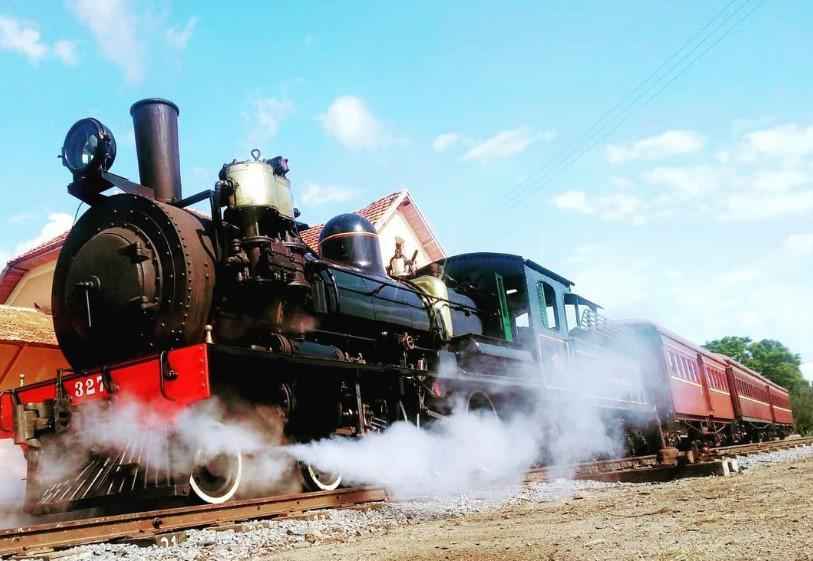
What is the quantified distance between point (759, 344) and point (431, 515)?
9012 cm

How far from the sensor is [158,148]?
6.70 metres

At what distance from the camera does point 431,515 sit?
17.4ft

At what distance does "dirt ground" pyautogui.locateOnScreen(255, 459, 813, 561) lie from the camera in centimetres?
289

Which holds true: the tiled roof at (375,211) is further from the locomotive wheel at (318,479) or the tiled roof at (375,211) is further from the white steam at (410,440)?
the locomotive wheel at (318,479)

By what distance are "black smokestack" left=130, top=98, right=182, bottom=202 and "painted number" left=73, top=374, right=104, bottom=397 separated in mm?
1790

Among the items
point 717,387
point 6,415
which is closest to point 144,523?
point 6,415

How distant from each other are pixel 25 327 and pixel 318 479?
22.8 ft

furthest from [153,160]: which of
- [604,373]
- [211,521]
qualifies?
[604,373]

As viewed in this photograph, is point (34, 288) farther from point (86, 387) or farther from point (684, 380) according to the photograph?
point (684, 380)

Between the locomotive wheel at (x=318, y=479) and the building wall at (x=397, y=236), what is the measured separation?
1302 centimetres

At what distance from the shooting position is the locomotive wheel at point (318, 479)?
667cm

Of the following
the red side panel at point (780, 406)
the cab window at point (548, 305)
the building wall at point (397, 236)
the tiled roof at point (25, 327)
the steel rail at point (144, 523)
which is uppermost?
the building wall at point (397, 236)

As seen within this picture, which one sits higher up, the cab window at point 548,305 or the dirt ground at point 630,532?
the cab window at point 548,305

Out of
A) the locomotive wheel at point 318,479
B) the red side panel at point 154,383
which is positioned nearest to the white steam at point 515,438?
the locomotive wheel at point 318,479
